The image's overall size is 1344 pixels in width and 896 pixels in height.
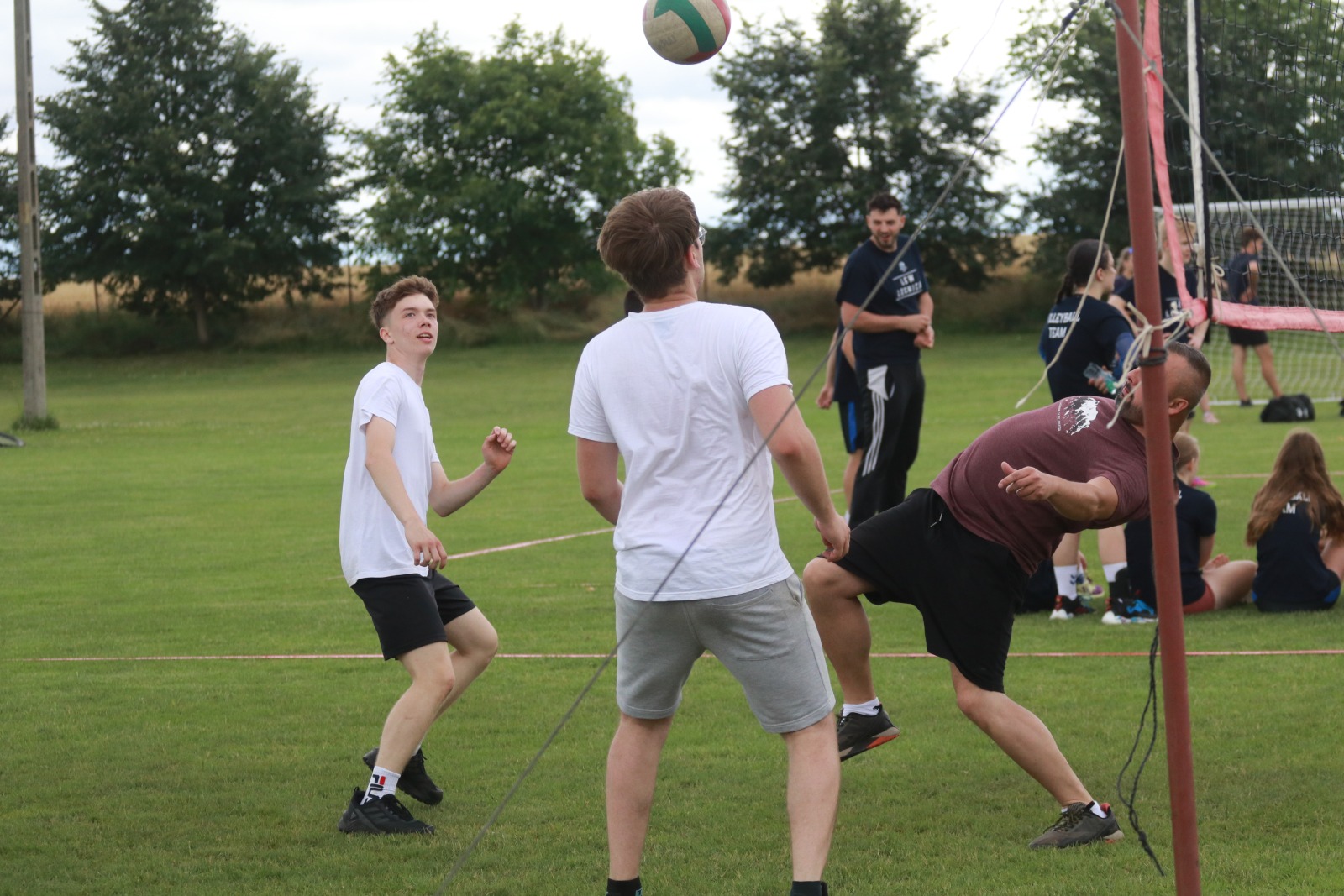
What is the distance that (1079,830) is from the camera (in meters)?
4.23

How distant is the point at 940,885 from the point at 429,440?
224cm

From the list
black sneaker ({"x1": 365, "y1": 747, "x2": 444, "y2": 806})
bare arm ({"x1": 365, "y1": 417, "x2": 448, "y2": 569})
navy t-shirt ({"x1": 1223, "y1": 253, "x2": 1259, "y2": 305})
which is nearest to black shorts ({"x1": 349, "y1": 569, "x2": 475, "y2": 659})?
bare arm ({"x1": 365, "y1": 417, "x2": 448, "y2": 569})

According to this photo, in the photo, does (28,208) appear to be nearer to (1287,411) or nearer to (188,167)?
(1287,411)

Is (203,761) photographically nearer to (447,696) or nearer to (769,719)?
(447,696)

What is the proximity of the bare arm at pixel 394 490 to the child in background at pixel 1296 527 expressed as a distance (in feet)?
15.3

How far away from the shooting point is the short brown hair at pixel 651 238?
138 inches

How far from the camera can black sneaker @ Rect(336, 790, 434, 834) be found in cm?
454

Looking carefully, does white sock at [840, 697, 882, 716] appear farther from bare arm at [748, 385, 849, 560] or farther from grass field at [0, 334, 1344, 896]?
bare arm at [748, 385, 849, 560]

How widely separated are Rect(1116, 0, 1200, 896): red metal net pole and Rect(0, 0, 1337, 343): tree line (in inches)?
1510

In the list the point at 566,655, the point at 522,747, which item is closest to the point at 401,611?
the point at 522,747

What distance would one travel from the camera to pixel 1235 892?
3.79 meters

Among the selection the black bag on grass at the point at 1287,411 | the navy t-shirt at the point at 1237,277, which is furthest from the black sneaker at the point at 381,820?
the black bag on grass at the point at 1287,411

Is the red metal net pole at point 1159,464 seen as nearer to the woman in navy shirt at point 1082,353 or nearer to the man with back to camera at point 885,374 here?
the woman in navy shirt at point 1082,353

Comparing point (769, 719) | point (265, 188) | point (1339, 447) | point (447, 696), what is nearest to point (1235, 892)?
point (769, 719)
